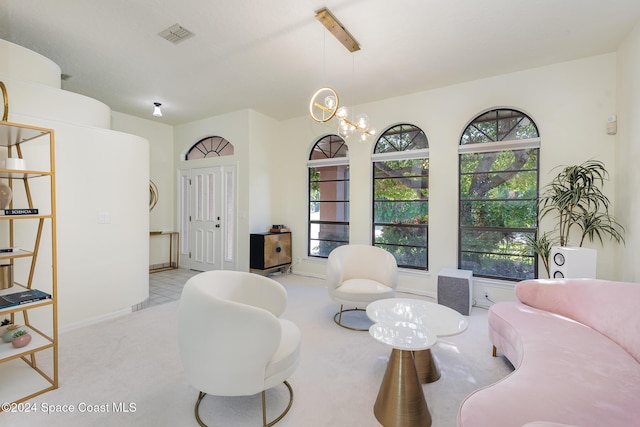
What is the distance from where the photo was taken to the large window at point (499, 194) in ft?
12.1

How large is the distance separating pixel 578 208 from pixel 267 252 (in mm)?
4271

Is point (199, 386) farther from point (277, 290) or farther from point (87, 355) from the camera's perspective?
point (87, 355)

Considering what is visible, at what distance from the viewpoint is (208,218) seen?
5660 mm

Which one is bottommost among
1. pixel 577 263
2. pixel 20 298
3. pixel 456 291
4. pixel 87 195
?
pixel 456 291

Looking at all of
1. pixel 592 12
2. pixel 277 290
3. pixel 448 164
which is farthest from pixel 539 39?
pixel 277 290

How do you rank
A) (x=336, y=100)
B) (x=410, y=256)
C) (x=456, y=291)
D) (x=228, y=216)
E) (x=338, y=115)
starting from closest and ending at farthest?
(x=336, y=100) < (x=338, y=115) < (x=456, y=291) < (x=410, y=256) < (x=228, y=216)

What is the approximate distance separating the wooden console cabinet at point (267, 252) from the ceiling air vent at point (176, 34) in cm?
297

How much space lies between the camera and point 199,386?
1.66 meters

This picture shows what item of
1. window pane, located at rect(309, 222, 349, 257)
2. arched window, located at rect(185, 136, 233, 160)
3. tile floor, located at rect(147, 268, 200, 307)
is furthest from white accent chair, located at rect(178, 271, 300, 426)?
arched window, located at rect(185, 136, 233, 160)

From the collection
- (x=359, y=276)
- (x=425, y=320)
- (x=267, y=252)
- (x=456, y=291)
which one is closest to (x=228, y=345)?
(x=425, y=320)

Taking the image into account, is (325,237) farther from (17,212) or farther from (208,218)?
(17,212)

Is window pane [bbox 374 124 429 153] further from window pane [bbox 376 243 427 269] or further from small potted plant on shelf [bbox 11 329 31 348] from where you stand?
small potted plant on shelf [bbox 11 329 31 348]

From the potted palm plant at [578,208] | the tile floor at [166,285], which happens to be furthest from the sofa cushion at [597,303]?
the tile floor at [166,285]

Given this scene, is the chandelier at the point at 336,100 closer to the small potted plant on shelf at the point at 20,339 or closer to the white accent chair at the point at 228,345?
the white accent chair at the point at 228,345
